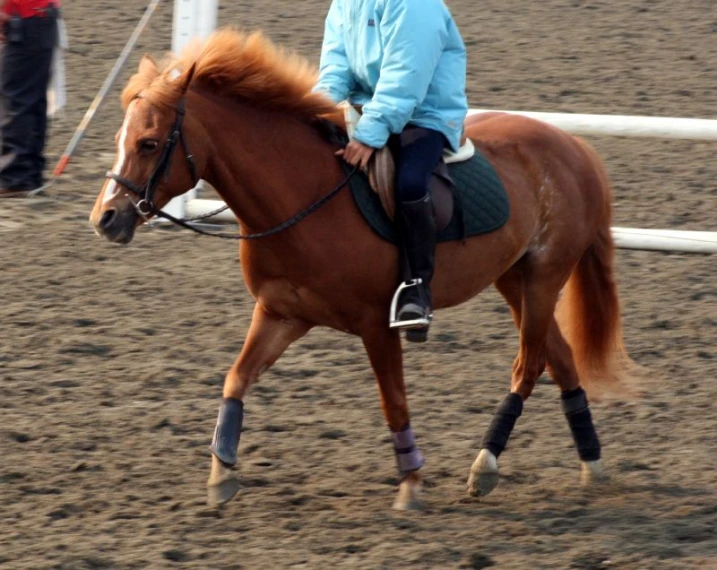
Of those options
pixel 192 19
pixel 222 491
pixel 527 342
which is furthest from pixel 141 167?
pixel 192 19

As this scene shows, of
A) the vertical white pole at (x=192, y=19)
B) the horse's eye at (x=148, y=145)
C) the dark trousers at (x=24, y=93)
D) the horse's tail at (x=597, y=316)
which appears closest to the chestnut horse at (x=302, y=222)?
the horse's eye at (x=148, y=145)

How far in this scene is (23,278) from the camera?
7125mm

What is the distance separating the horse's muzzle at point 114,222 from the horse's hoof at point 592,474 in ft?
6.75

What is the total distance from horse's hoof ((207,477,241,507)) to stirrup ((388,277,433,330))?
805 mm

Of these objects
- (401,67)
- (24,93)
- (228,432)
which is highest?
(401,67)

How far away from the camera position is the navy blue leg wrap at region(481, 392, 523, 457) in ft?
16.3

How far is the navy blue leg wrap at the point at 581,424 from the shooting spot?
201 inches

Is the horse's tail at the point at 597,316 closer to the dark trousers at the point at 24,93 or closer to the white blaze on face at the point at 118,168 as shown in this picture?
the white blaze on face at the point at 118,168

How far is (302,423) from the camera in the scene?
552cm

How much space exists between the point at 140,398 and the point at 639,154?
15.9 ft

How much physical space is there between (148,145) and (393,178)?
0.91 metres

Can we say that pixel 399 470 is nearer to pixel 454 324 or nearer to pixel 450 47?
pixel 450 47

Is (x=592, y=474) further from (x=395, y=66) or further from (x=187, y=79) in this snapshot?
(x=187, y=79)

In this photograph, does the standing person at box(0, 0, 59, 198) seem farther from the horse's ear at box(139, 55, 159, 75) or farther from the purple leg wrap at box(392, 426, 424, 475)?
the purple leg wrap at box(392, 426, 424, 475)
